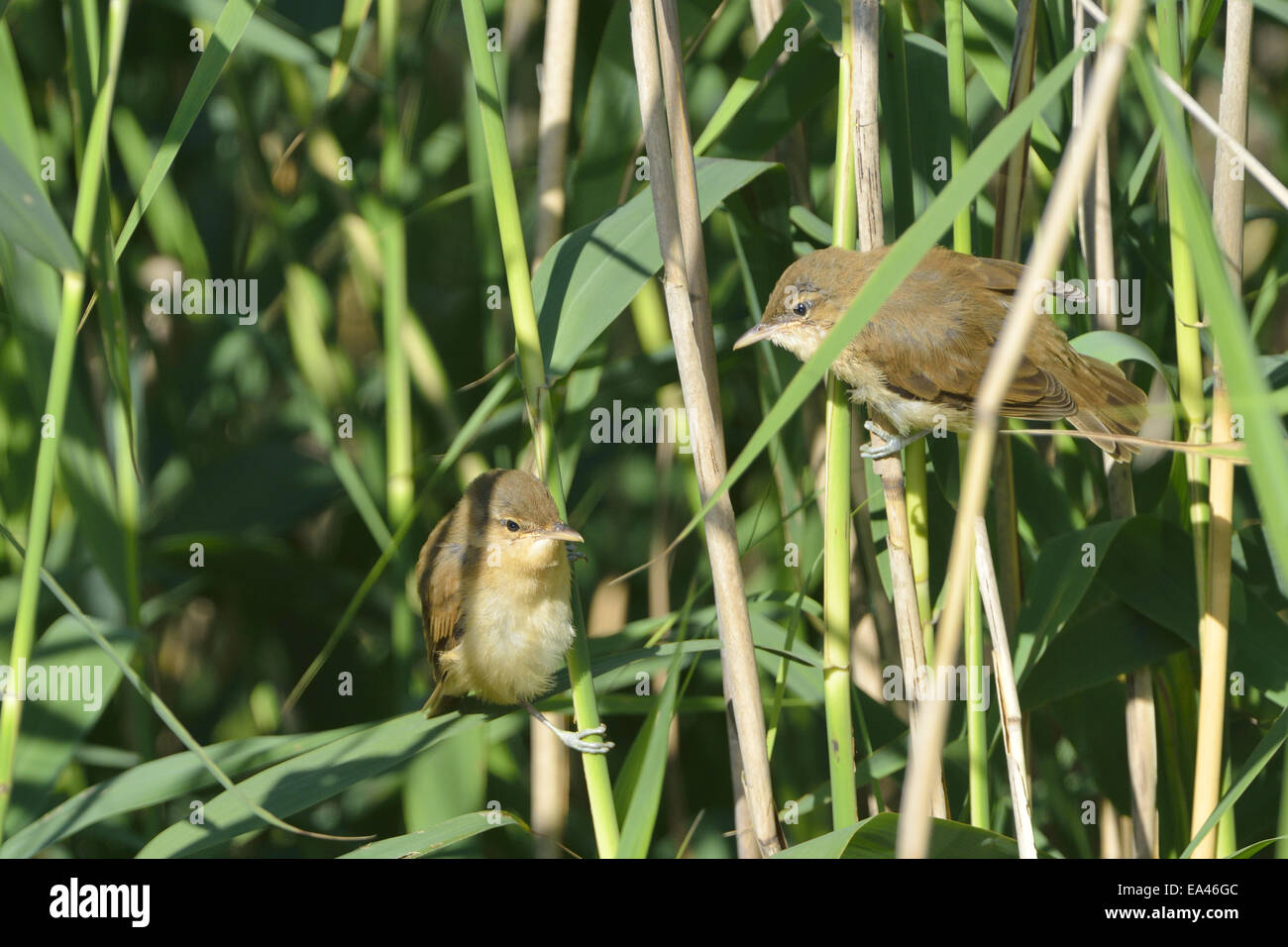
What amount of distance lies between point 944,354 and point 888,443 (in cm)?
26

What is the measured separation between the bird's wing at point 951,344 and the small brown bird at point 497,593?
2.46 ft

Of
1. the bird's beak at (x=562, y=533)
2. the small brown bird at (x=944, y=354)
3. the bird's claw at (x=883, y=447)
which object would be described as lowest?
the bird's beak at (x=562, y=533)

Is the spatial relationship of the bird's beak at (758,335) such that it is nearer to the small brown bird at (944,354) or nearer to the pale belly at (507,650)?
the small brown bird at (944,354)

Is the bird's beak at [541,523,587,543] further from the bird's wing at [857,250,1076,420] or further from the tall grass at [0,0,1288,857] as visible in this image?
the bird's wing at [857,250,1076,420]

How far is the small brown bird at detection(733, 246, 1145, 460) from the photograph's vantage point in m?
1.81

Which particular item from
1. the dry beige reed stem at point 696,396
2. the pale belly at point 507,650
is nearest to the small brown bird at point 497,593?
the pale belly at point 507,650

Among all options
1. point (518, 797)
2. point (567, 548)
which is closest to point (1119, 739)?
point (567, 548)

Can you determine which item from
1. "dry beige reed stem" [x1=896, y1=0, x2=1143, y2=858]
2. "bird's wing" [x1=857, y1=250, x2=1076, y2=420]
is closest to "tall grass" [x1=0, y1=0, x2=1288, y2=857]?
"dry beige reed stem" [x1=896, y1=0, x2=1143, y2=858]

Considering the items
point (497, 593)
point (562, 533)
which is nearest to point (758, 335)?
point (562, 533)

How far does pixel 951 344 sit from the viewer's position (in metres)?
1.92

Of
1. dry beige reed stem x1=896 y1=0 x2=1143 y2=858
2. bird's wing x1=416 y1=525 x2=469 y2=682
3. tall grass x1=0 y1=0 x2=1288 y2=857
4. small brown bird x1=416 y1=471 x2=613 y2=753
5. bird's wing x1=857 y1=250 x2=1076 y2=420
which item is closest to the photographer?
dry beige reed stem x1=896 y1=0 x2=1143 y2=858

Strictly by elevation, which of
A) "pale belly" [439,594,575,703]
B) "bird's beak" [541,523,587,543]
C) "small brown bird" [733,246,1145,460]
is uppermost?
"small brown bird" [733,246,1145,460]

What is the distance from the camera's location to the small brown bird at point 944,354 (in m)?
1.81

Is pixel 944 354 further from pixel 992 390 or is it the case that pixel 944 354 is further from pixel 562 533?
pixel 992 390
